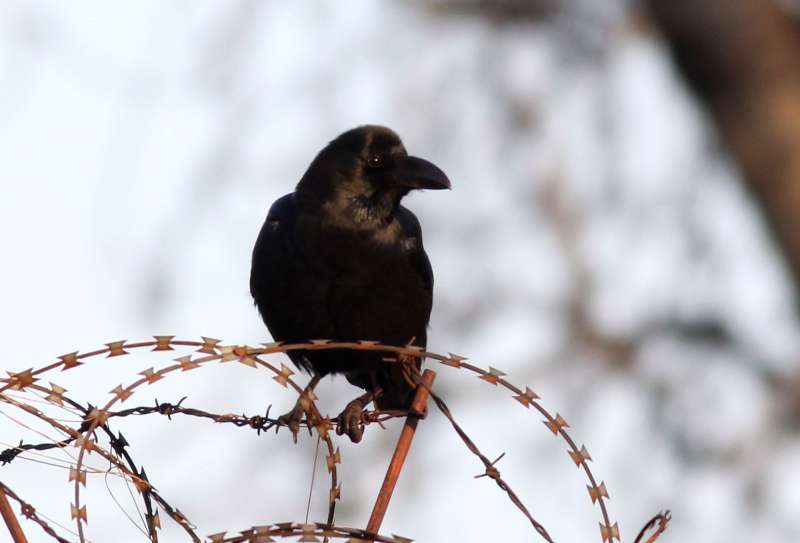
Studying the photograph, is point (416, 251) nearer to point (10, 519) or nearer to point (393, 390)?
point (393, 390)

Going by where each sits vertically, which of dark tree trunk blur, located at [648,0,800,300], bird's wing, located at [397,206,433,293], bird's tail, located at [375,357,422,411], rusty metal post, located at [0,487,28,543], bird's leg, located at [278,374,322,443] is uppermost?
dark tree trunk blur, located at [648,0,800,300]

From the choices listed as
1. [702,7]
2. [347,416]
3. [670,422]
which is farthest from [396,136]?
[670,422]

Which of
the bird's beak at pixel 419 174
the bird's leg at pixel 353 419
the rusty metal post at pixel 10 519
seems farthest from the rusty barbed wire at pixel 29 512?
the bird's beak at pixel 419 174

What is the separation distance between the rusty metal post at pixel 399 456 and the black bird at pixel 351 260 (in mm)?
1947

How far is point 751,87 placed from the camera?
7.81 meters

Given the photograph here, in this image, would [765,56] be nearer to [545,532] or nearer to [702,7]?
[702,7]

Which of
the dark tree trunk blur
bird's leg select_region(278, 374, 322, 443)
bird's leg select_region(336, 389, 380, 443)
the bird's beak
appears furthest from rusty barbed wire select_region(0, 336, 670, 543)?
the dark tree trunk blur

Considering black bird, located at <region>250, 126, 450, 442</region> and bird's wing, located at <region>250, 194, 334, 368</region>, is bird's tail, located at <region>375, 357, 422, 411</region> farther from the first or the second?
bird's wing, located at <region>250, 194, 334, 368</region>

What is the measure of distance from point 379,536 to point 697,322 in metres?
8.40

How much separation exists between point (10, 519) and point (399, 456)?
626mm

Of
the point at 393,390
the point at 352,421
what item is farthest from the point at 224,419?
the point at 393,390

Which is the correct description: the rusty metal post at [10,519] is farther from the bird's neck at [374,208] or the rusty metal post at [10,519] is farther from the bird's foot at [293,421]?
the bird's neck at [374,208]

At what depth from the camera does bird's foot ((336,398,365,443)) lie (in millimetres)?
3828

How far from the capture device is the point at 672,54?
25.9 feet
